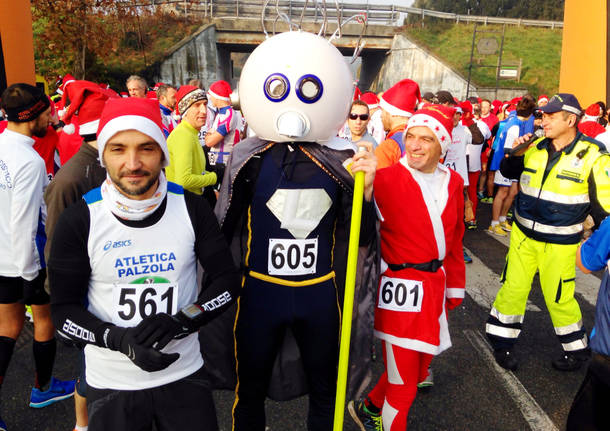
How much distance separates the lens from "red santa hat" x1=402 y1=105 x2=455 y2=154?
2.48m

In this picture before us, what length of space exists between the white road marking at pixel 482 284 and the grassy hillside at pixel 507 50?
25.0 meters

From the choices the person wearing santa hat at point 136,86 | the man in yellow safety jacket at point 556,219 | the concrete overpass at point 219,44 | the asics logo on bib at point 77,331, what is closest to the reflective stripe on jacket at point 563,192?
the man in yellow safety jacket at point 556,219

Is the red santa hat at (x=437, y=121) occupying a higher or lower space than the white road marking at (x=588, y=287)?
higher

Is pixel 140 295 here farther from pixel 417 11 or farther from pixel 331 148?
pixel 417 11

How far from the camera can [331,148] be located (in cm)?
221

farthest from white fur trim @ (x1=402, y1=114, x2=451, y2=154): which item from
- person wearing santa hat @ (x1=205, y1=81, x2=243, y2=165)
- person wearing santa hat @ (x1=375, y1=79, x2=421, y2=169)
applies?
person wearing santa hat @ (x1=205, y1=81, x2=243, y2=165)

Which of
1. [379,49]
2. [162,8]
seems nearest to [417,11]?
Result: [379,49]

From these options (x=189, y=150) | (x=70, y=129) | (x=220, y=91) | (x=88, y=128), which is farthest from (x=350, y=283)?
(x=220, y=91)

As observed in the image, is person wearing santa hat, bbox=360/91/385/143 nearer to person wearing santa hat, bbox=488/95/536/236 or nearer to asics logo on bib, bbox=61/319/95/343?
person wearing santa hat, bbox=488/95/536/236

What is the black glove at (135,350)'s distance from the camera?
4.96 feet

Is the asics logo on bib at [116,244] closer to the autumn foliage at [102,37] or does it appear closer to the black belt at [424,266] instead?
the black belt at [424,266]

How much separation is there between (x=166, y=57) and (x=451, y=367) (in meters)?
24.7

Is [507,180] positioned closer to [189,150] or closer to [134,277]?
[189,150]

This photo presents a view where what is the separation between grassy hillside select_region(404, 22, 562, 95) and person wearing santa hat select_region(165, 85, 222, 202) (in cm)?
2742
